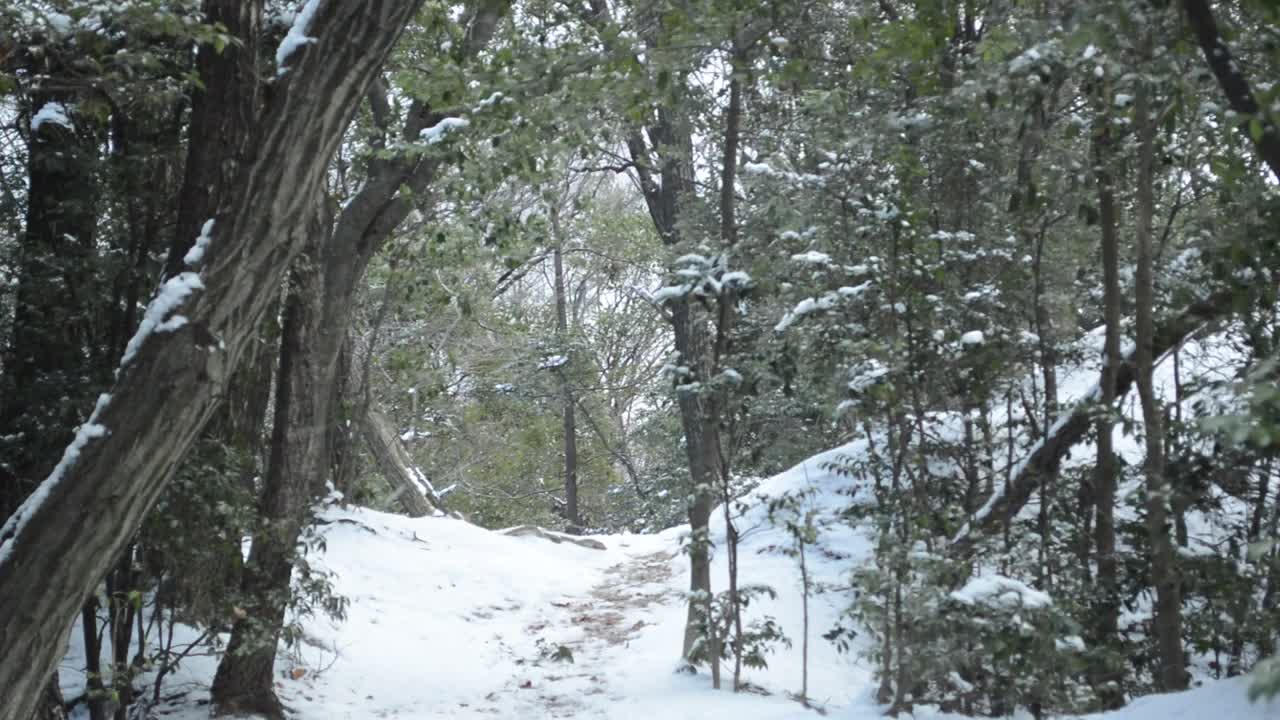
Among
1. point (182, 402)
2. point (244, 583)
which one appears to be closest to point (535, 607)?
point (244, 583)

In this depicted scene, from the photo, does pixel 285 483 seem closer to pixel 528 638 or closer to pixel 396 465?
pixel 528 638

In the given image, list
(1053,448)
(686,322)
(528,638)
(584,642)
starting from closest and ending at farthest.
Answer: (1053,448)
(584,642)
(686,322)
(528,638)

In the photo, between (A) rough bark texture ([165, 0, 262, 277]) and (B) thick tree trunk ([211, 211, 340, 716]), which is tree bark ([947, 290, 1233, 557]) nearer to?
(A) rough bark texture ([165, 0, 262, 277])

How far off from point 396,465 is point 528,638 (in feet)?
14.7

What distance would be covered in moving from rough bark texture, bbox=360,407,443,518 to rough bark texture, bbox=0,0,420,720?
8.22 metres

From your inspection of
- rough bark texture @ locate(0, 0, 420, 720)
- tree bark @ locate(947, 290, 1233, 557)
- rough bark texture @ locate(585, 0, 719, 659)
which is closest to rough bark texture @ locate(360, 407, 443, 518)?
rough bark texture @ locate(585, 0, 719, 659)

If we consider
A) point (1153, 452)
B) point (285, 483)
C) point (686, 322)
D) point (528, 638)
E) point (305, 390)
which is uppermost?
point (686, 322)

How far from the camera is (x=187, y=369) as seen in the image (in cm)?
327

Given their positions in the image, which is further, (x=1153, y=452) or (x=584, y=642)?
(x=584, y=642)

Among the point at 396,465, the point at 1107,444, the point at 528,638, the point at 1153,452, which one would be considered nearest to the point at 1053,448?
the point at 1107,444

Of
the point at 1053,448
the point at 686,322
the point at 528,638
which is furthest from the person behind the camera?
the point at 528,638

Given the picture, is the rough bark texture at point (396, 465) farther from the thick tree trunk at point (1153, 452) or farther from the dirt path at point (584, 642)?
the thick tree trunk at point (1153, 452)

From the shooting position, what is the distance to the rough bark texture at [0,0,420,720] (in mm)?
3158

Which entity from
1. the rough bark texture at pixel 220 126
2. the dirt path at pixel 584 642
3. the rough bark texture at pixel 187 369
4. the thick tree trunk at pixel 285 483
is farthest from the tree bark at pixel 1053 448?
the thick tree trunk at pixel 285 483
